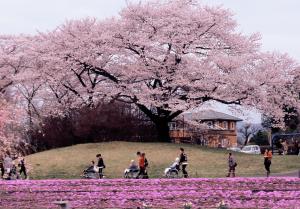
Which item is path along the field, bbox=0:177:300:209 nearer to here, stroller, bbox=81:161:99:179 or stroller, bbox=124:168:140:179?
stroller, bbox=124:168:140:179

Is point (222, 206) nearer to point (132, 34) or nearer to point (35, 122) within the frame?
point (132, 34)

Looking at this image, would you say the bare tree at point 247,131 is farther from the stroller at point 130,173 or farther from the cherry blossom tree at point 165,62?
the stroller at point 130,173

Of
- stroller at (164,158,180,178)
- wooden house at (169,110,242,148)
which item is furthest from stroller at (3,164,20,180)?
wooden house at (169,110,242,148)

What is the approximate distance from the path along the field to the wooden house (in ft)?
86.2

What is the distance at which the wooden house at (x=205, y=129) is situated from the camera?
5691 centimetres

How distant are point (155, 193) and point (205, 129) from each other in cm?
4050

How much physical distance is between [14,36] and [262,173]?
117ft

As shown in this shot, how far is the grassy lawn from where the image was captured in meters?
34.8

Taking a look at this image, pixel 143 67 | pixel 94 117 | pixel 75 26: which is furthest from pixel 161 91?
pixel 75 26

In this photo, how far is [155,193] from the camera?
21594 mm

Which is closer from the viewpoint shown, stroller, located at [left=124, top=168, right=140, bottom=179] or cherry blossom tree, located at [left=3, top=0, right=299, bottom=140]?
stroller, located at [left=124, top=168, right=140, bottom=179]

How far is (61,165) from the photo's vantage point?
37031 millimetres

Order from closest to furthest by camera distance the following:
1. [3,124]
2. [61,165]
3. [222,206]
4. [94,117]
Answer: [222,206] → [3,124] → [61,165] → [94,117]

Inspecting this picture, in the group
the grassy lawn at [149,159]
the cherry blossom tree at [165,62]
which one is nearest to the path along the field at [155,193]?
the grassy lawn at [149,159]
